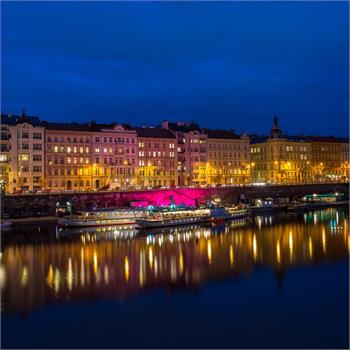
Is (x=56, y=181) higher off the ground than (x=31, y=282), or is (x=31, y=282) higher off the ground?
(x=56, y=181)

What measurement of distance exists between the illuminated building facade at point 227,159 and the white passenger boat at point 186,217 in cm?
3514

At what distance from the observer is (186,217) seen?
7275cm

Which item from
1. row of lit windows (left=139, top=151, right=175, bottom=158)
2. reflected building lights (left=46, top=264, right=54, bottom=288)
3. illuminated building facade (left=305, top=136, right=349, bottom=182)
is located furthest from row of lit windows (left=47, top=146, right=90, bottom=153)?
illuminated building facade (left=305, top=136, right=349, bottom=182)

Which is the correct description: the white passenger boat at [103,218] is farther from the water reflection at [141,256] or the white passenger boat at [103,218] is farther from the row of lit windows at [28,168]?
the row of lit windows at [28,168]

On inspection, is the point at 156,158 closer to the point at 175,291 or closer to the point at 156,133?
the point at 156,133

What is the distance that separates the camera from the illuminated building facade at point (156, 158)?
345ft

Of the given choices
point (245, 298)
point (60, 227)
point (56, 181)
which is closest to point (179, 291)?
point (245, 298)

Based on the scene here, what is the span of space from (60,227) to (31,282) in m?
30.7

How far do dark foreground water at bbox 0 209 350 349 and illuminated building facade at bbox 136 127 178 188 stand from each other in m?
47.3

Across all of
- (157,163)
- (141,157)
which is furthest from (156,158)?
(141,157)

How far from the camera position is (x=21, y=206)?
2911 inches

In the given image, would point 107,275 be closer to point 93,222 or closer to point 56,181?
point 93,222

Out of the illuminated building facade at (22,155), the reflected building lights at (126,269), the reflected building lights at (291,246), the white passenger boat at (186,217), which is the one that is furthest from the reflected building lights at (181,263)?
the illuminated building facade at (22,155)

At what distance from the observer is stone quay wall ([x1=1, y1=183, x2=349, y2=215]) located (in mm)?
74562
